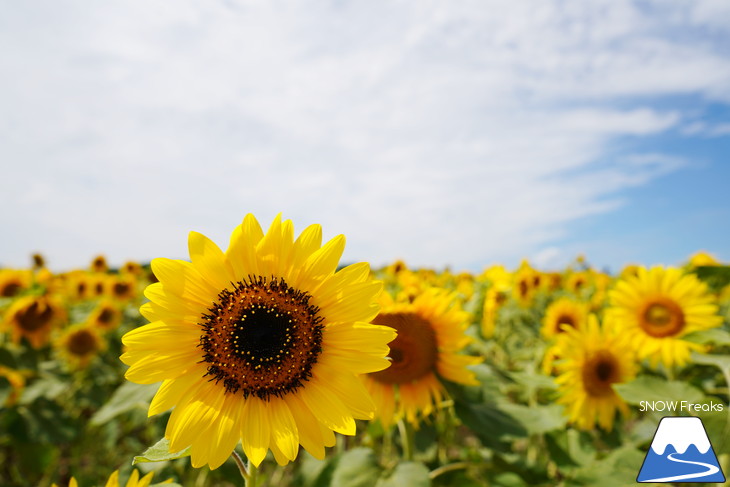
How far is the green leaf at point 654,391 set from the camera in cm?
253

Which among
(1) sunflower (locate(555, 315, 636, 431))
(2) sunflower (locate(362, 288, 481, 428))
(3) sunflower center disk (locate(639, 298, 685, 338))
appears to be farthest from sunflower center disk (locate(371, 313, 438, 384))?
(3) sunflower center disk (locate(639, 298, 685, 338))

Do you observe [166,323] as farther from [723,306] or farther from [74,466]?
[723,306]

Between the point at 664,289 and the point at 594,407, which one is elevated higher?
the point at 664,289

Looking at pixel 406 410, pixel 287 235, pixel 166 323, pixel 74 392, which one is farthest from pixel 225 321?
pixel 74 392

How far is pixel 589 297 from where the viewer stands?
744 cm

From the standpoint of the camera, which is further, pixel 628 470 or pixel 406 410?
pixel 406 410

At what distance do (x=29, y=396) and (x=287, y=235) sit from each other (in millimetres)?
3911

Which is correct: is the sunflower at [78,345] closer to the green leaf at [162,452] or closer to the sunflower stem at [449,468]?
the sunflower stem at [449,468]

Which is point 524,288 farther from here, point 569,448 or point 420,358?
point 420,358

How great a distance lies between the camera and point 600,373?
3488 millimetres

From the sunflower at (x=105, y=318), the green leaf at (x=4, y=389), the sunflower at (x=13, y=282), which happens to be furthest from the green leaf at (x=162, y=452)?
the sunflower at (x=13, y=282)

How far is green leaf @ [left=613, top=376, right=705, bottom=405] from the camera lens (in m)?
2.53

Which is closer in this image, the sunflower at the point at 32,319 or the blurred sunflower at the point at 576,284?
the sunflower at the point at 32,319

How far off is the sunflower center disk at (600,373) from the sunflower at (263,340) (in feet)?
8.37
